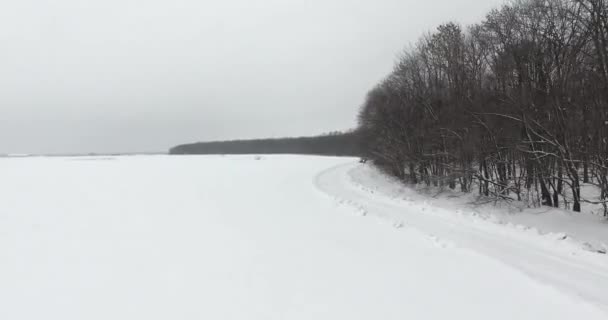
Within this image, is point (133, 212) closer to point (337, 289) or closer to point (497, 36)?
point (337, 289)

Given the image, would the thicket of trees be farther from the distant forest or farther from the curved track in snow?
the distant forest

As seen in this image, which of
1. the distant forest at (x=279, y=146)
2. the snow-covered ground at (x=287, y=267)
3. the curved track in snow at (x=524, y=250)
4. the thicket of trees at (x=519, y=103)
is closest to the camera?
the snow-covered ground at (x=287, y=267)

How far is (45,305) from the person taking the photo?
3.62 meters

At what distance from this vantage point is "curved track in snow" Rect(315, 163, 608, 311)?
4.16 metres

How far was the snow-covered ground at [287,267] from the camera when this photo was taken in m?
3.55

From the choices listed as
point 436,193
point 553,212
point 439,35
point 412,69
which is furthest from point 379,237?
point 412,69

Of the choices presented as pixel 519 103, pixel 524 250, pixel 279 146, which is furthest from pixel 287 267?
pixel 279 146

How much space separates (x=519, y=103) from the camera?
12.4 meters

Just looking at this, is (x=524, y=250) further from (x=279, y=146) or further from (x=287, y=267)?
(x=279, y=146)

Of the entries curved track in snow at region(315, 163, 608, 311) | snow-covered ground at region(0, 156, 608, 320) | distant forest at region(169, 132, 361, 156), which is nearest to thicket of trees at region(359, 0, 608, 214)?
snow-covered ground at region(0, 156, 608, 320)

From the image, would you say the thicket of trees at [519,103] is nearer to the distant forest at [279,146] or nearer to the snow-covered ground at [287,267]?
the snow-covered ground at [287,267]

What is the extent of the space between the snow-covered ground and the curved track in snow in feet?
0.11

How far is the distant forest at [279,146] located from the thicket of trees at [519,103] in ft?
189

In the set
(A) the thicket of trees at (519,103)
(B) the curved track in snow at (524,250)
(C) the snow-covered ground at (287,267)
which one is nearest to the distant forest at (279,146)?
(A) the thicket of trees at (519,103)
